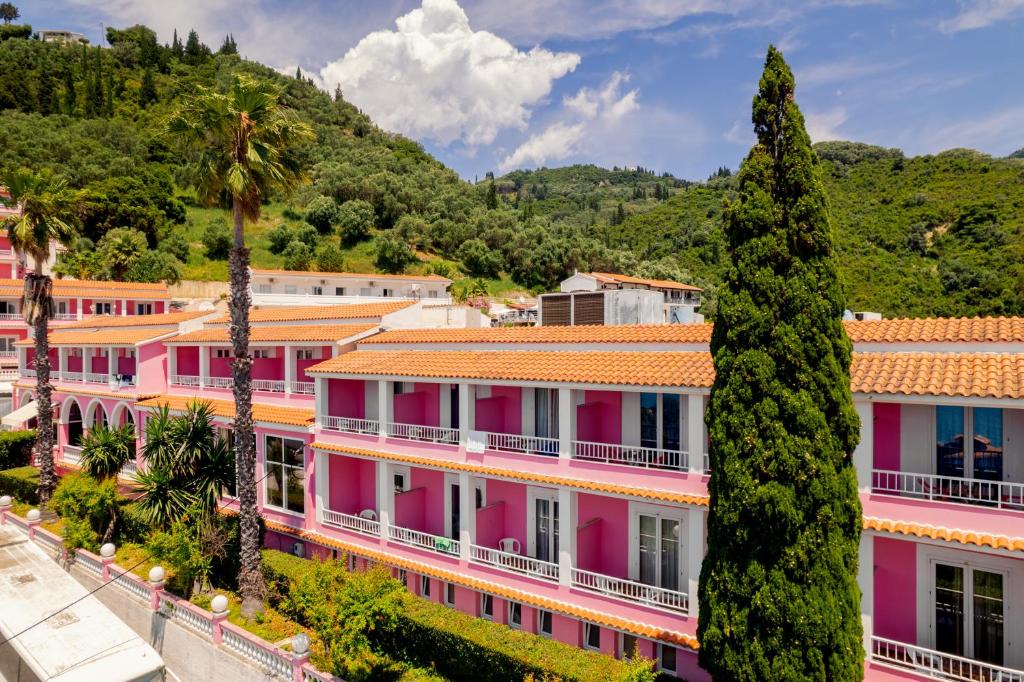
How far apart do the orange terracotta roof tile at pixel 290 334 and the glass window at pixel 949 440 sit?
1889 centimetres

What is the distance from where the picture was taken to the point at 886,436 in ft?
45.0

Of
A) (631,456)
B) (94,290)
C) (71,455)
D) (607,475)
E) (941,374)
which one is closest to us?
(941,374)

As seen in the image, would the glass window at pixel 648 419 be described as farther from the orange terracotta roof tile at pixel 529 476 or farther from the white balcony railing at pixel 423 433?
the white balcony railing at pixel 423 433

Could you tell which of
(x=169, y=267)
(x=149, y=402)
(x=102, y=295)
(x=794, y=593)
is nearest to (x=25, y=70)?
(x=169, y=267)

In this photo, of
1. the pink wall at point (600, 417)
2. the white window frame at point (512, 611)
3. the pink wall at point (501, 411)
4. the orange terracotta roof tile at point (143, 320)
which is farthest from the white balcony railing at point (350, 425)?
the orange terracotta roof tile at point (143, 320)

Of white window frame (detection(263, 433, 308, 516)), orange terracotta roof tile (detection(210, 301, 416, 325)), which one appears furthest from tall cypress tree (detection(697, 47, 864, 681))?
orange terracotta roof tile (detection(210, 301, 416, 325))

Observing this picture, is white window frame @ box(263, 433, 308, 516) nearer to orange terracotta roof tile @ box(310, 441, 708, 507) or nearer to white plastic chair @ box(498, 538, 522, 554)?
orange terracotta roof tile @ box(310, 441, 708, 507)

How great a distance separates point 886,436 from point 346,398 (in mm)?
17857

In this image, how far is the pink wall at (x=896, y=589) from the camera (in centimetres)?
1292

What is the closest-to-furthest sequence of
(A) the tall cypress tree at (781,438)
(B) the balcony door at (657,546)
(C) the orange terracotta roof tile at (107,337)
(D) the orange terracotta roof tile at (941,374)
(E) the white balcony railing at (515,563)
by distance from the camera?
(A) the tall cypress tree at (781,438)
(D) the orange terracotta roof tile at (941,374)
(B) the balcony door at (657,546)
(E) the white balcony railing at (515,563)
(C) the orange terracotta roof tile at (107,337)

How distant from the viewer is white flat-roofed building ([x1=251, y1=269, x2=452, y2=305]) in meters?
56.8

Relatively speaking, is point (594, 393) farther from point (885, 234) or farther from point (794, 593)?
point (885, 234)

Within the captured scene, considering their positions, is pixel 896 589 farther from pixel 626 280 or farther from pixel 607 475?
pixel 626 280

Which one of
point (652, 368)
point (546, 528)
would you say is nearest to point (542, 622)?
point (546, 528)
